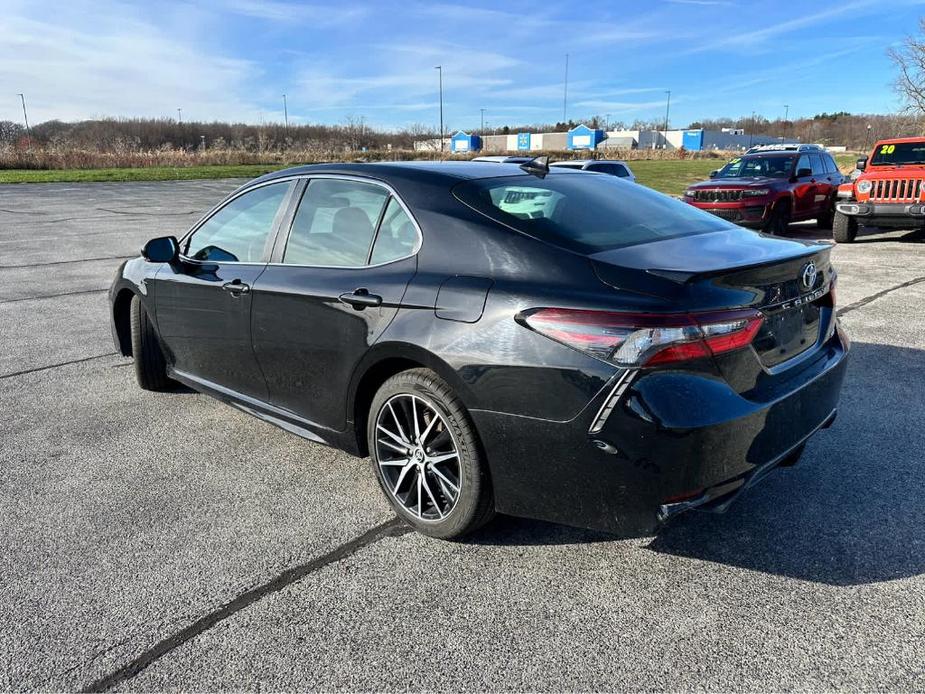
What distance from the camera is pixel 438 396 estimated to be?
2953 millimetres

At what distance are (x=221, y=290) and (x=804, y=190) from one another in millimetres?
13469

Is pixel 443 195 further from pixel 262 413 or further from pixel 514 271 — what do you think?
pixel 262 413

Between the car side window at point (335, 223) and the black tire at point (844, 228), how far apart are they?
12263 mm

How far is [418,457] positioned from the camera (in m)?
3.17

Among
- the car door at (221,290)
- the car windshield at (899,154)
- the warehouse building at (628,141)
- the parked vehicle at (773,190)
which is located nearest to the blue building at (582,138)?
the warehouse building at (628,141)

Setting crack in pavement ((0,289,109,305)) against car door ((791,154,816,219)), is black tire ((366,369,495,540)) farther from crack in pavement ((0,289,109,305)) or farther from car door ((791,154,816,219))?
car door ((791,154,816,219))

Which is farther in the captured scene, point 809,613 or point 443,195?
point 443,195

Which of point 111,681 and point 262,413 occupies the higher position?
point 262,413

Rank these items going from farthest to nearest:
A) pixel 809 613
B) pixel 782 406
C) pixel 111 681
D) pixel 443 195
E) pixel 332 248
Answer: pixel 332 248 < pixel 443 195 < pixel 782 406 < pixel 809 613 < pixel 111 681

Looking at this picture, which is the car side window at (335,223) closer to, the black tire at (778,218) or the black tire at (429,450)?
the black tire at (429,450)

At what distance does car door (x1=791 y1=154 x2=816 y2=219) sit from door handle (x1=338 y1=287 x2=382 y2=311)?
519 inches

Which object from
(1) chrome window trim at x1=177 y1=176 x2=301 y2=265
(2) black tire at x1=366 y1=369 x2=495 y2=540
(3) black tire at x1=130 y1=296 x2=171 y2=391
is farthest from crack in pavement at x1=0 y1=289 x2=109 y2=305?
(2) black tire at x1=366 y1=369 x2=495 y2=540

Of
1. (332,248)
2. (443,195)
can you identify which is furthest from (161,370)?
(443,195)

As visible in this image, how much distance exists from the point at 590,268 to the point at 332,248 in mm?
1423
